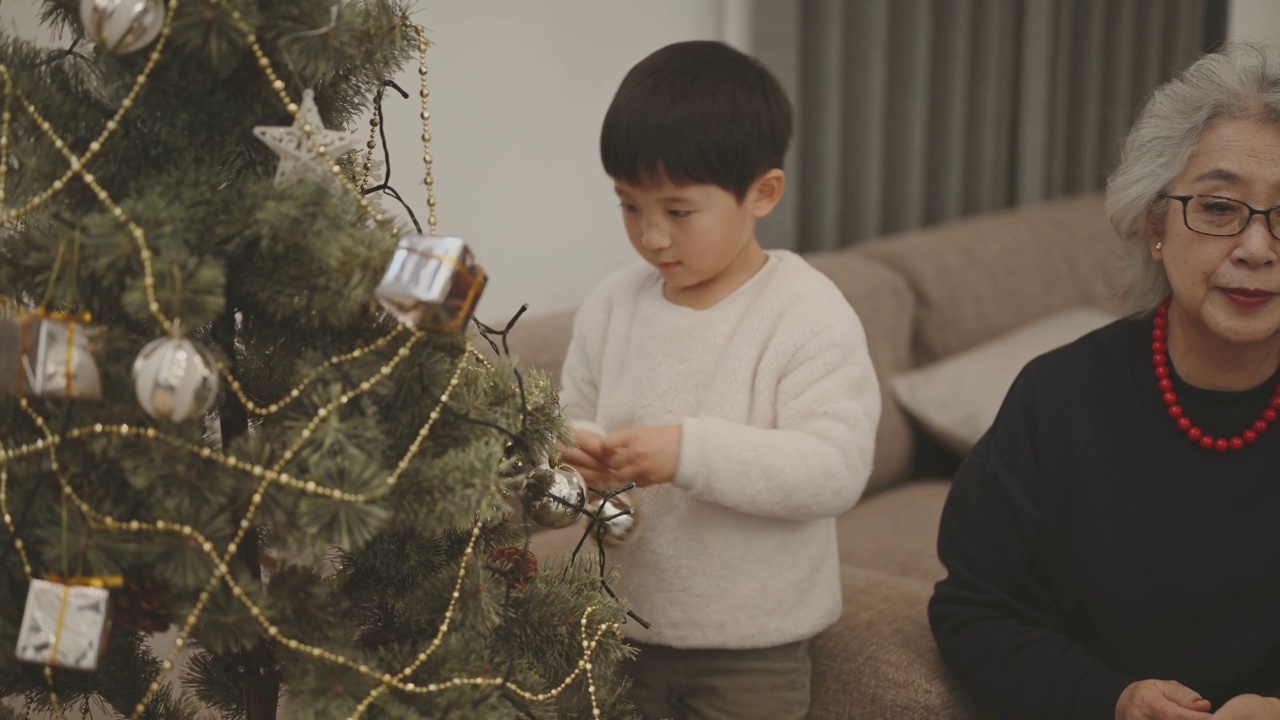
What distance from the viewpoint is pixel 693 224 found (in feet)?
4.29

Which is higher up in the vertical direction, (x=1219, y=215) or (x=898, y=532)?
(x=1219, y=215)

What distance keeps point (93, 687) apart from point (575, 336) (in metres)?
0.68

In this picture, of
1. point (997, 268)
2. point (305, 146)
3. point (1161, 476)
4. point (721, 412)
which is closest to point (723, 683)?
point (721, 412)

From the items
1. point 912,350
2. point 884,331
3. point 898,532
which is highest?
point 884,331

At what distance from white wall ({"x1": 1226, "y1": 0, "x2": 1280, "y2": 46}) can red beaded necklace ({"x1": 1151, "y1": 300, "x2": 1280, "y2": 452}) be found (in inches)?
113

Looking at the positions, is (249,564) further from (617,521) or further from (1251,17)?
(1251,17)

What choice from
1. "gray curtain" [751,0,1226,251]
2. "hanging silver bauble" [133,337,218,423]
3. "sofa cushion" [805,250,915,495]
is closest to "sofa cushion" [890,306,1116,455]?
"sofa cushion" [805,250,915,495]

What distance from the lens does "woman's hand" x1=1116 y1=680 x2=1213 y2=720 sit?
1158 mm

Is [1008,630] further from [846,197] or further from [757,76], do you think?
[846,197]

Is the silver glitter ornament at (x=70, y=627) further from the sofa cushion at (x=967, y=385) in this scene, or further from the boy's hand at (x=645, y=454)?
the sofa cushion at (x=967, y=385)

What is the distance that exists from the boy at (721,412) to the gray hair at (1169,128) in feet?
1.08

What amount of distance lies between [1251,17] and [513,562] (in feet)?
11.8

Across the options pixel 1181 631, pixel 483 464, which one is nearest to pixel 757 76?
pixel 483 464

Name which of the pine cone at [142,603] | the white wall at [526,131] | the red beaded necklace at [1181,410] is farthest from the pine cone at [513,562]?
the white wall at [526,131]
